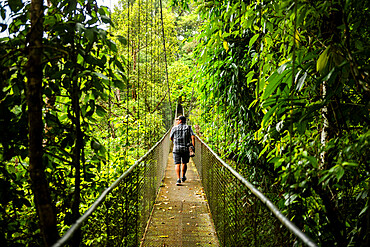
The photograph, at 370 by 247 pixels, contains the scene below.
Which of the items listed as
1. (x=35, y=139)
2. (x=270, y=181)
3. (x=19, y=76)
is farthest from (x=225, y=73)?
(x=35, y=139)

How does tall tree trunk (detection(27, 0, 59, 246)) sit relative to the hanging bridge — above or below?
above

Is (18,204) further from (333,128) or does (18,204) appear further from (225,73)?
(225,73)

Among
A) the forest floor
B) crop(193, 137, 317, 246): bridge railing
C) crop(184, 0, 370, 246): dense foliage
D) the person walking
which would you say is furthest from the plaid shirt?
crop(184, 0, 370, 246): dense foliage

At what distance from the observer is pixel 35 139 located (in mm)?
881

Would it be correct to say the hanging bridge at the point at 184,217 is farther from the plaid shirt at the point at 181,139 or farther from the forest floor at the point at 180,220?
the plaid shirt at the point at 181,139

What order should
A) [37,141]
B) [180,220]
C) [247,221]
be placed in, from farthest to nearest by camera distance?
[180,220] → [247,221] → [37,141]

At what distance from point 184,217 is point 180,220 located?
115 millimetres

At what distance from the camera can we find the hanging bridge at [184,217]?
1233 millimetres

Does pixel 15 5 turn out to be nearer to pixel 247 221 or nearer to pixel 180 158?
pixel 247 221

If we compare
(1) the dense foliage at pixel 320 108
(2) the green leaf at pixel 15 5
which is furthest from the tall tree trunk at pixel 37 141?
(1) the dense foliage at pixel 320 108

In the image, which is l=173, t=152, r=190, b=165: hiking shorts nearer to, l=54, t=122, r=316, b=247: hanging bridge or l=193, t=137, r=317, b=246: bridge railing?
l=54, t=122, r=316, b=247: hanging bridge

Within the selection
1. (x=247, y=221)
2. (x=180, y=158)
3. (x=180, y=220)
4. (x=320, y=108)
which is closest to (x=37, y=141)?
(x=320, y=108)

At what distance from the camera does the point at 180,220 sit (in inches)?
120

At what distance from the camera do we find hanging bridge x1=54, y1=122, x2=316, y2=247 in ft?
4.05
